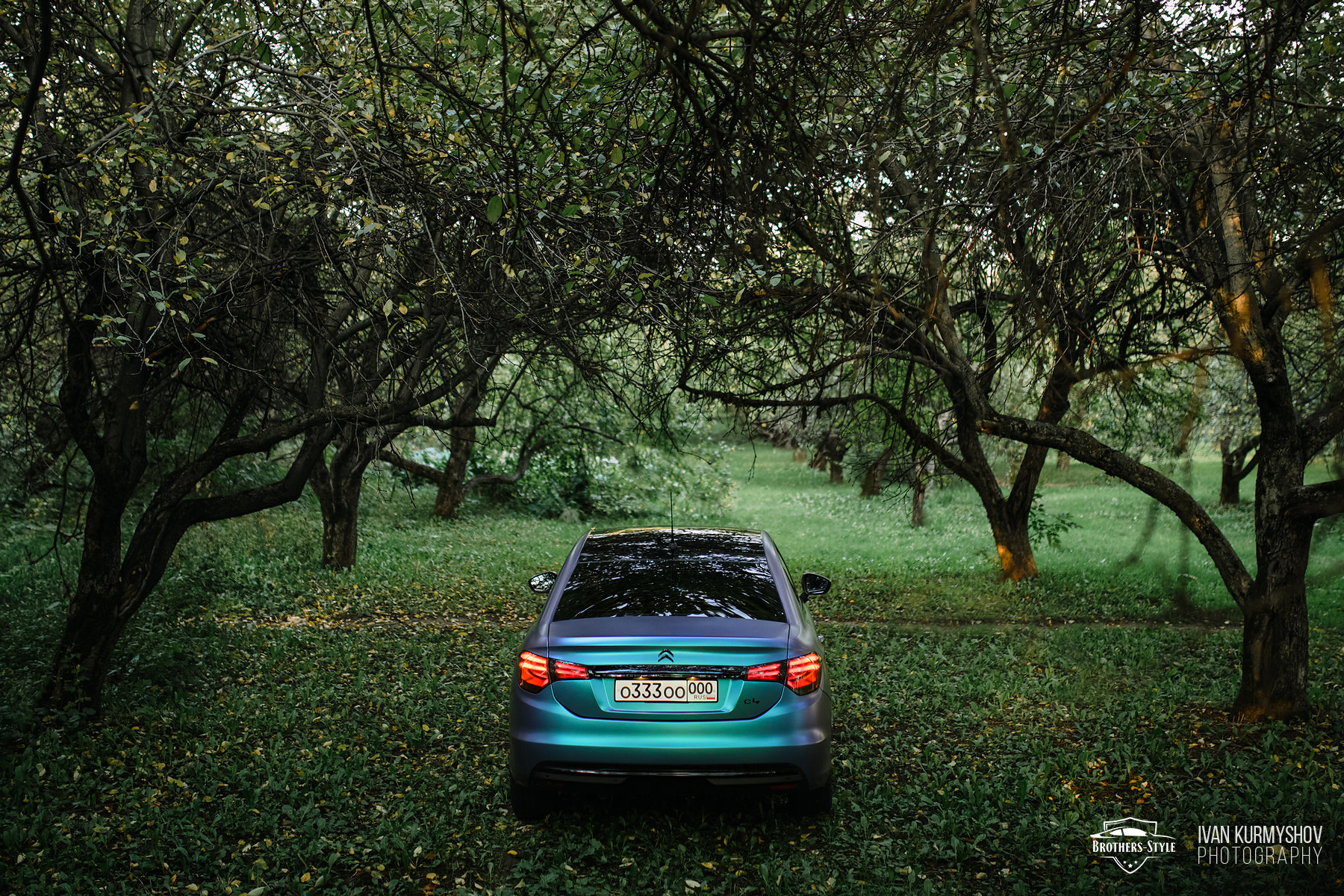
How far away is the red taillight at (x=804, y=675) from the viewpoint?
174 inches

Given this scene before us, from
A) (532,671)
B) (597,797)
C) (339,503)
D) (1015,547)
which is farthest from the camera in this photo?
(339,503)

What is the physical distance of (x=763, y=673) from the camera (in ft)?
14.4

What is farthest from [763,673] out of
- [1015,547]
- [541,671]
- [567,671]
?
[1015,547]

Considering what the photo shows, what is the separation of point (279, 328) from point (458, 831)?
15.4ft

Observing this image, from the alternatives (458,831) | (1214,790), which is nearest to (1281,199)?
(1214,790)


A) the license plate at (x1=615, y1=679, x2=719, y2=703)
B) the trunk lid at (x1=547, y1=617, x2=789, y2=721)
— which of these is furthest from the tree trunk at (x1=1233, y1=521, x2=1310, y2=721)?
the license plate at (x1=615, y1=679, x2=719, y2=703)

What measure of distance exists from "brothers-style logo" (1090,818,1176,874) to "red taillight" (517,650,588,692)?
8.97 feet

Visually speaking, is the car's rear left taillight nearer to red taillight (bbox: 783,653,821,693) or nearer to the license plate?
red taillight (bbox: 783,653,821,693)

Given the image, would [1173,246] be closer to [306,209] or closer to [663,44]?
[663,44]

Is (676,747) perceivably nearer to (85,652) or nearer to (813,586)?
(813,586)

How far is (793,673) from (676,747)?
671 millimetres

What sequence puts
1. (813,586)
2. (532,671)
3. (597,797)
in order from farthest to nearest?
1. (813,586)
2. (597,797)
3. (532,671)

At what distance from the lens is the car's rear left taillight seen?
173 inches

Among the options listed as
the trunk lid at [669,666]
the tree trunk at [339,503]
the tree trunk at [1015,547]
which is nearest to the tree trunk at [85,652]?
the trunk lid at [669,666]
